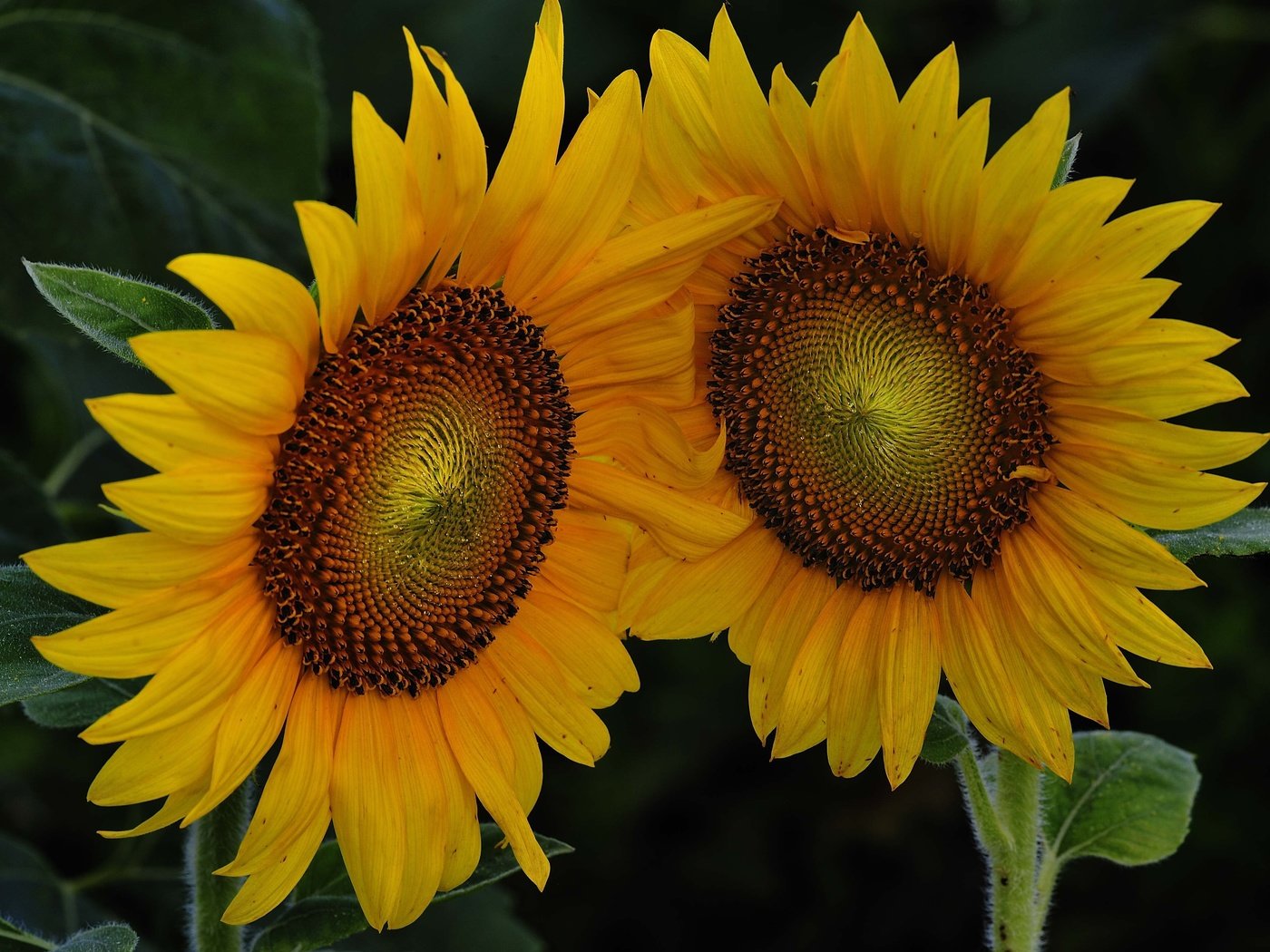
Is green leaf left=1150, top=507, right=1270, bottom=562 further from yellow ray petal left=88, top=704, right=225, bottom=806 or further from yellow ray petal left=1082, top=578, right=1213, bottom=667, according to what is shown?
yellow ray petal left=88, top=704, right=225, bottom=806

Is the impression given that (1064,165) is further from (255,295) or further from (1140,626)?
(255,295)

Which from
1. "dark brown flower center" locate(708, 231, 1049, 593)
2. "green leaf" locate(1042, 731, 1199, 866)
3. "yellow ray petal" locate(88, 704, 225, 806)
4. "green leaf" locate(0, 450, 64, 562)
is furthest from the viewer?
"green leaf" locate(0, 450, 64, 562)

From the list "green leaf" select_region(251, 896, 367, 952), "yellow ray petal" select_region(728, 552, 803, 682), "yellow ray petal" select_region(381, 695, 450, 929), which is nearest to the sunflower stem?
"green leaf" select_region(251, 896, 367, 952)

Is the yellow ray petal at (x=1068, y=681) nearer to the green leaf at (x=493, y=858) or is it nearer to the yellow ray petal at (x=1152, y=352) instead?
the yellow ray petal at (x=1152, y=352)

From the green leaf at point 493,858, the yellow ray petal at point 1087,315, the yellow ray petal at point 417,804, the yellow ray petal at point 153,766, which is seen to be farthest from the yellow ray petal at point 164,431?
the yellow ray petal at point 1087,315

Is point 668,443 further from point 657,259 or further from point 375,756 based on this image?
point 375,756

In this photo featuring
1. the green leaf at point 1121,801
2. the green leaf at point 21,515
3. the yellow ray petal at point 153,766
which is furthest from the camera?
the green leaf at point 21,515
